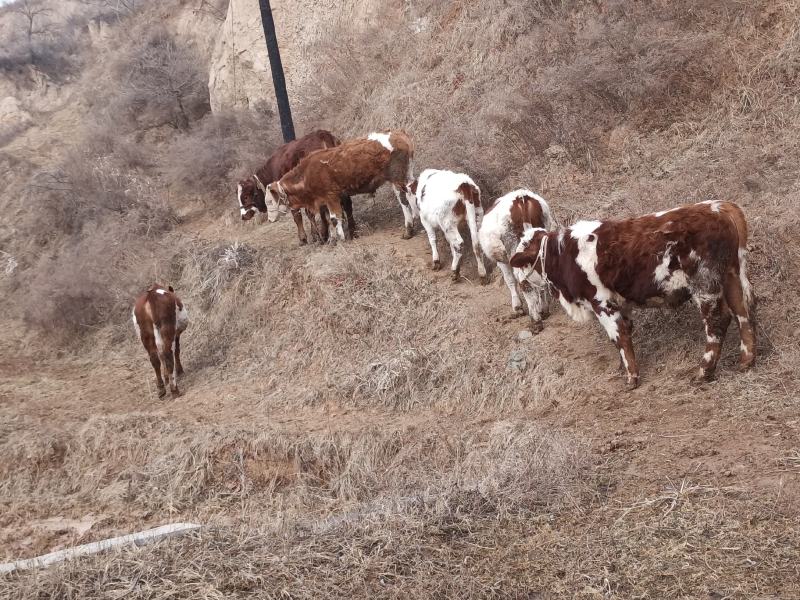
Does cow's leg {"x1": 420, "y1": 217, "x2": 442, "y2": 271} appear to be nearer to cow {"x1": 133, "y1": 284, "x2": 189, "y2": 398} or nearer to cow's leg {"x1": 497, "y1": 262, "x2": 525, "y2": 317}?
cow's leg {"x1": 497, "y1": 262, "x2": 525, "y2": 317}

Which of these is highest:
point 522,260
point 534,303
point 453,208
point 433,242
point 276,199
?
point 276,199

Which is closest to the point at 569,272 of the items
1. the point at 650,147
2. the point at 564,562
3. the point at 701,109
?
the point at 564,562

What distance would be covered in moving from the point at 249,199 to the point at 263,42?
843 centimetres

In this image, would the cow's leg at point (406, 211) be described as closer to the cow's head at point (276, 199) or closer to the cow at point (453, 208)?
the cow at point (453, 208)

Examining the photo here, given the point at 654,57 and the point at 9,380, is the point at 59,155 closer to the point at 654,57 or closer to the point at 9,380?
the point at 9,380

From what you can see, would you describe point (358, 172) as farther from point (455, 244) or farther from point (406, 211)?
point (455, 244)

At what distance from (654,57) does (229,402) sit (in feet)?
25.9

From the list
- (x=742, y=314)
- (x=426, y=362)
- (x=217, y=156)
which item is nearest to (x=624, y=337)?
(x=742, y=314)

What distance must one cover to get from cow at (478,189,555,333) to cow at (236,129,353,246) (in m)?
4.37

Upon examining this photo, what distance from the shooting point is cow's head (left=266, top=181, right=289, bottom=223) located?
42.5ft

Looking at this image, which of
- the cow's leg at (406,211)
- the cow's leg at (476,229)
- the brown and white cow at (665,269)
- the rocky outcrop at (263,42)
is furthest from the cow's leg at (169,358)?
the rocky outcrop at (263,42)

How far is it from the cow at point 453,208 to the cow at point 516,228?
0.86m

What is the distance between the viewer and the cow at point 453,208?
986 cm

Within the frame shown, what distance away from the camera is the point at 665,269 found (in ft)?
21.4
